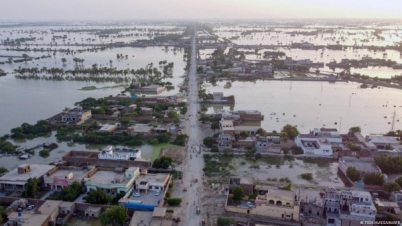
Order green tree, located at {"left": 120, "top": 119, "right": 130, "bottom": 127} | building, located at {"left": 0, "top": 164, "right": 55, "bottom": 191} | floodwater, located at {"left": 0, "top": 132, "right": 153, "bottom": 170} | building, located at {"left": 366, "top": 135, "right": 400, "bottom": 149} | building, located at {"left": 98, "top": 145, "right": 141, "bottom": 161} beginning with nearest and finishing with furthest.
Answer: building, located at {"left": 0, "top": 164, "right": 55, "bottom": 191} → building, located at {"left": 98, "top": 145, "right": 141, "bottom": 161} → floodwater, located at {"left": 0, "top": 132, "right": 153, "bottom": 170} → building, located at {"left": 366, "top": 135, "right": 400, "bottom": 149} → green tree, located at {"left": 120, "top": 119, "right": 130, "bottom": 127}

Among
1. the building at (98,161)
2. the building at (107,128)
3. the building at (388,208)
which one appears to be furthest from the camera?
the building at (107,128)

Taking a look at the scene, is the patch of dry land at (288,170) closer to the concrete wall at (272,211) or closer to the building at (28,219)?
the concrete wall at (272,211)

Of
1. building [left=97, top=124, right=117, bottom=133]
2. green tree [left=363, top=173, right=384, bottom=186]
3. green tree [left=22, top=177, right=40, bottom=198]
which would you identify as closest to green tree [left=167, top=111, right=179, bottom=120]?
building [left=97, top=124, right=117, bottom=133]

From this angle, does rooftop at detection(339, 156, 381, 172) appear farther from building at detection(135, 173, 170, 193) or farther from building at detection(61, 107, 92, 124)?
building at detection(61, 107, 92, 124)

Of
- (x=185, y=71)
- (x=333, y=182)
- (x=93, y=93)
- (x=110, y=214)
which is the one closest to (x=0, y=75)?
(x=93, y=93)

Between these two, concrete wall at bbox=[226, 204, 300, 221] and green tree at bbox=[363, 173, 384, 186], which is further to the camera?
green tree at bbox=[363, 173, 384, 186]

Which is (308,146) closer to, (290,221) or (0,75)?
(290,221)

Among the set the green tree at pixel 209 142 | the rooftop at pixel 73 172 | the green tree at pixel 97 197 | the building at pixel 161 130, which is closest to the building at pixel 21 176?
the rooftop at pixel 73 172
